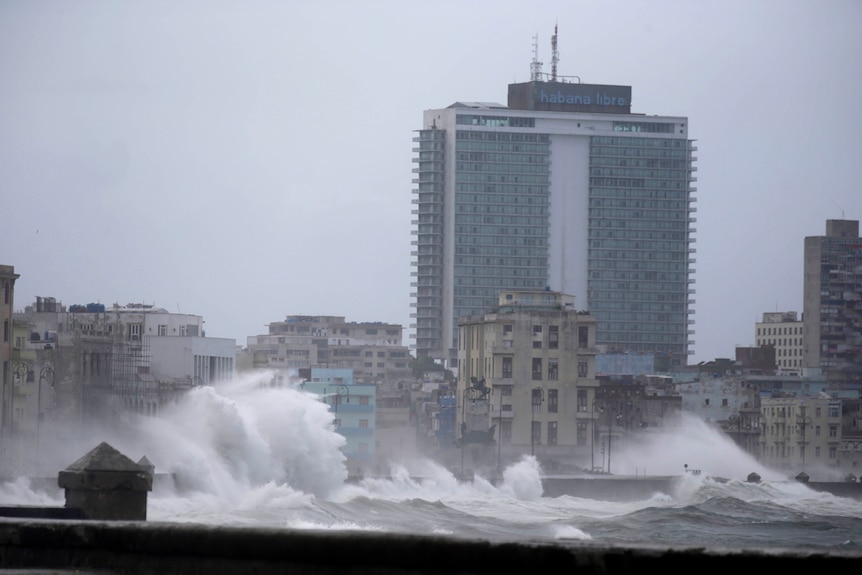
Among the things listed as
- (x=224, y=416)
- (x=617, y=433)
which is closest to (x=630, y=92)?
(x=617, y=433)

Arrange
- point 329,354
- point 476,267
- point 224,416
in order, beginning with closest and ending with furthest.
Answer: point 224,416 → point 329,354 → point 476,267

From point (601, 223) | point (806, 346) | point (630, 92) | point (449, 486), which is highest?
point (630, 92)

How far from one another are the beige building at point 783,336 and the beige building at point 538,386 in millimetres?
49315

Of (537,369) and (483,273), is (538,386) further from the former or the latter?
(483,273)

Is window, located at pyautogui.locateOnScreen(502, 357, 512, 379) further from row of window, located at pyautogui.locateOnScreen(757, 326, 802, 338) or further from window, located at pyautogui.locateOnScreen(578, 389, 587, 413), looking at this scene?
row of window, located at pyautogui.locateOnScreen(757, 326, 802, 338)

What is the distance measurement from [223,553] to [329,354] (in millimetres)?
133960

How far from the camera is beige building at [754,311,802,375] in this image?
148m

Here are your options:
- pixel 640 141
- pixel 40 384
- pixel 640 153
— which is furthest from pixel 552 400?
pixel 640 153

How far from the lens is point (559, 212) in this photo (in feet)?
524

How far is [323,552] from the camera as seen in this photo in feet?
21.3

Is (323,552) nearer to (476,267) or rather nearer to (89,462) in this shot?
(89,462)

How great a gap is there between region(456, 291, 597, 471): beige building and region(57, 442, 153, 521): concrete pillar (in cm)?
8399

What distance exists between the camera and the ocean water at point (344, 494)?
56.4 m

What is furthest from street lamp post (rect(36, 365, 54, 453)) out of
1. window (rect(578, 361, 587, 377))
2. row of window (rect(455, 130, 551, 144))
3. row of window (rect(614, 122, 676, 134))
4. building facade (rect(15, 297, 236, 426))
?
row of window (rect(614, 122, 676, 134))
